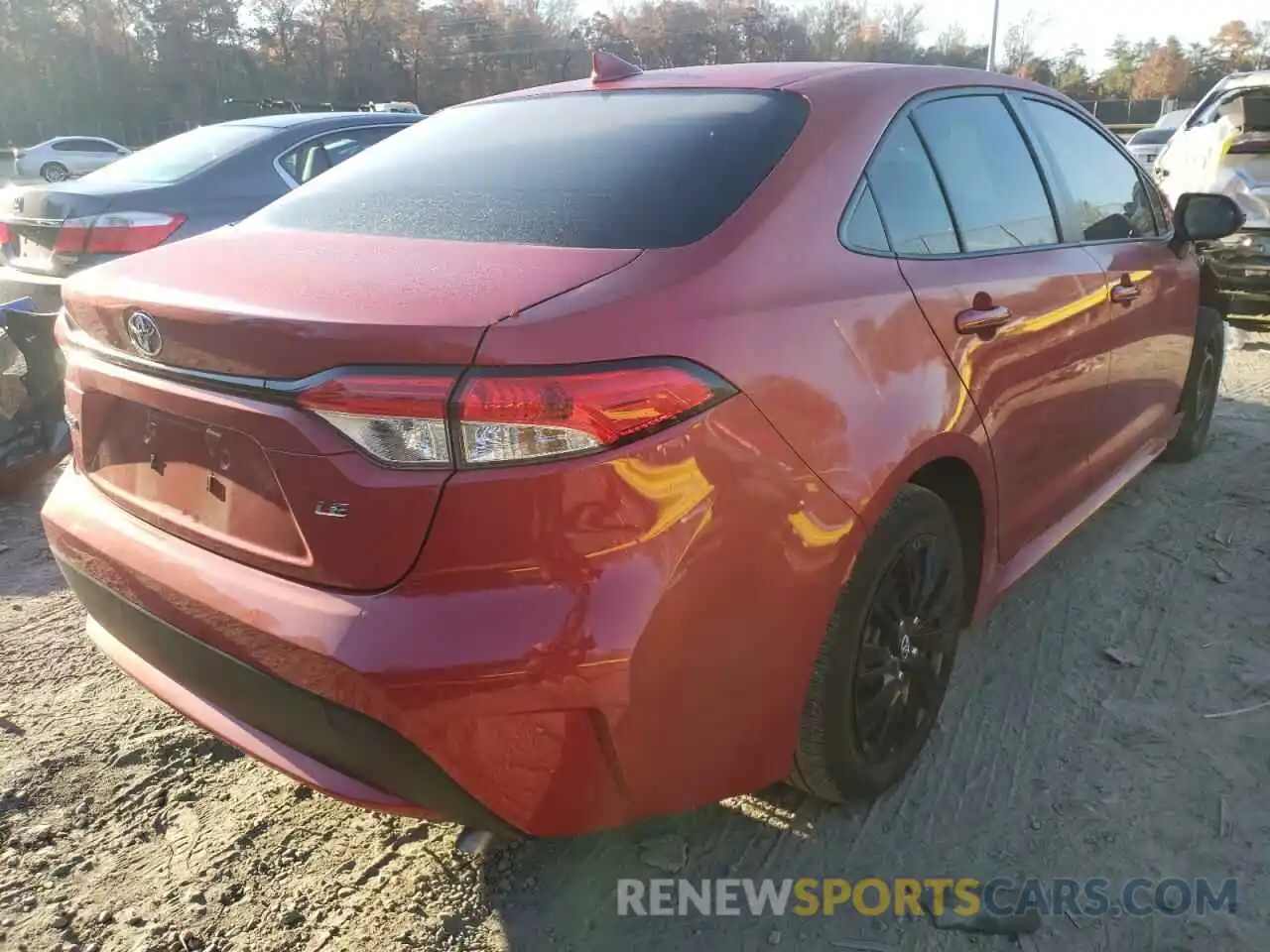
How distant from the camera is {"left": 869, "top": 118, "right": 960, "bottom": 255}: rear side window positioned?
2.30 metres

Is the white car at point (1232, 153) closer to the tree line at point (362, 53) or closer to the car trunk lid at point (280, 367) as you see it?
the car trunk lid at point (280, 367)

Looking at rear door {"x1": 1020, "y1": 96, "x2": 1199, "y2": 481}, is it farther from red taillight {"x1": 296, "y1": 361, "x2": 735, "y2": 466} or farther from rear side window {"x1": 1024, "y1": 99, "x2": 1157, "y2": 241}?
red taillight {"x1": 296, "y1": 361, "x2": 735, "y2": 466}

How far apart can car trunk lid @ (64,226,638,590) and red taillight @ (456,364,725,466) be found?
6cm

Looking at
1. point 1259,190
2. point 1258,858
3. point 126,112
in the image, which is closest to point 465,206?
point 1258,858

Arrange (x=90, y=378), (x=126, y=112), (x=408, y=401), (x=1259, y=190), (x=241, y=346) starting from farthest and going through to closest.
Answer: (x=126, y=112)
(x=1259, y=190)
(x=90, y=378)
(x=241, y=346)
(x=408, y=401)

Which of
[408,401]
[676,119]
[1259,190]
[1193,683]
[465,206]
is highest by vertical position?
[676,119]

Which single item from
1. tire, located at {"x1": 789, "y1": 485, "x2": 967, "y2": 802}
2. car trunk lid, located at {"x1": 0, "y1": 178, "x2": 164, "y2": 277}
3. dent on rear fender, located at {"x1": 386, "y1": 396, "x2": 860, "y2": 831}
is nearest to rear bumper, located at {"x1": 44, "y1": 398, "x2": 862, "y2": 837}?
dent on rear fender, located at {"x1": 386, "y1": 396, "x2": 860, "y2": 831}

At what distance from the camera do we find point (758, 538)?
5.94 ft

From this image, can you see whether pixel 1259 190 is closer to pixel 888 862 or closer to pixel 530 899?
pixel 888 862

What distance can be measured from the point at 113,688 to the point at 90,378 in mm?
1289

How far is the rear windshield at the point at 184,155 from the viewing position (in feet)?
18.6

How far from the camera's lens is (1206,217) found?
12.6 feet

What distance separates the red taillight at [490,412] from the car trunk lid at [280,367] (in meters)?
0.03

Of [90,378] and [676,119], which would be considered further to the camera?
[676,119]
